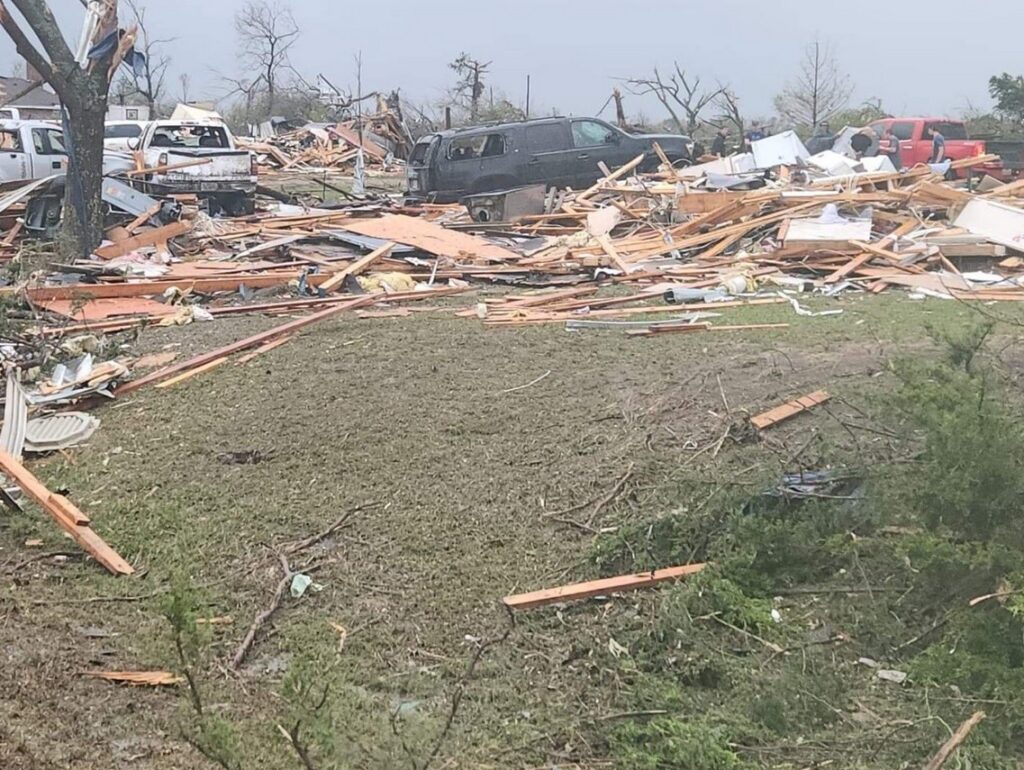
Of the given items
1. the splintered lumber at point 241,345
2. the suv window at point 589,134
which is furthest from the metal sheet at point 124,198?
the suv window at point 589,134

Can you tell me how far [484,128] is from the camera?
19500mm

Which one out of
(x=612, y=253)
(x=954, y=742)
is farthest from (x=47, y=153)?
(x=954, y=742)

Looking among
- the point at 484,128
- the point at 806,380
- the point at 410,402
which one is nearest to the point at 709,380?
the point at 806,380

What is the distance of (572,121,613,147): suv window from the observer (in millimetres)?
19969

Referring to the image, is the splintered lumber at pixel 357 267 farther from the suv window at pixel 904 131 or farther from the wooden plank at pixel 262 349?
the suv window at pixel 904 131

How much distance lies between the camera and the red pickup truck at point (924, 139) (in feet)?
80.0

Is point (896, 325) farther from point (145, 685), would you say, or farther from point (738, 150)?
point (738, 150)

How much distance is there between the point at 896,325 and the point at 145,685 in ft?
24.7

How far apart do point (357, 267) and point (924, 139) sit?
18.2 meters

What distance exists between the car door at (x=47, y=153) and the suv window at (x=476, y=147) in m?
7.28

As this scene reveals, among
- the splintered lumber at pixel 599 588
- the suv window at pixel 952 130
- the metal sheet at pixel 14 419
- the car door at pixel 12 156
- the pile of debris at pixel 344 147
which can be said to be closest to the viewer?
the splintered lumber at pixel 599 588

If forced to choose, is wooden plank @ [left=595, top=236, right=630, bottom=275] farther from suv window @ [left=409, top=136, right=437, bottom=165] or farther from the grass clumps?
the grass clumps

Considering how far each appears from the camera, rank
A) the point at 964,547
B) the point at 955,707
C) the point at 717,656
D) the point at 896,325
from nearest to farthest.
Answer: the point at 955,707, the point at 964,547, the point at 717,656, the point at 896,325

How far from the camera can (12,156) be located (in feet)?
63.3
